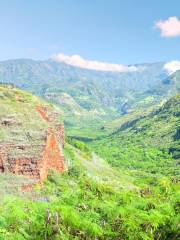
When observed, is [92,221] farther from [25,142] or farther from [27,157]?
[25,142]

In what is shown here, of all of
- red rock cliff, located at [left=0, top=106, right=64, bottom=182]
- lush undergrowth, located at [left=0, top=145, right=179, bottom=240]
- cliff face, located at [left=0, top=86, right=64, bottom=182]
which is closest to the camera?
lush undergrowth, located at [left=0, top=145, right=179, bottom=240]

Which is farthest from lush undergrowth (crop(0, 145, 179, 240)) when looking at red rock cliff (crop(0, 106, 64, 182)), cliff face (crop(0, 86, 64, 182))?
cliff face (crop(0, 86, 64, 182))

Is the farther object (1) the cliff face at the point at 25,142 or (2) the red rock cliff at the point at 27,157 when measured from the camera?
(1) the cliff face at the point at 25,142

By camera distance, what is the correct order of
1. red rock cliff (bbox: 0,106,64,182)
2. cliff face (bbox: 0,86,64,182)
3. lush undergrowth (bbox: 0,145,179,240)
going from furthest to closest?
cliff face (bbox: 0,86,64,182) → red rock cliff (bbox: 0,106,64,182) → lush undergrowth (bbox: 0,145,179,240)

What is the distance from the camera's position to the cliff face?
130 meters

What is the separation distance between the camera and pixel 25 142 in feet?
440

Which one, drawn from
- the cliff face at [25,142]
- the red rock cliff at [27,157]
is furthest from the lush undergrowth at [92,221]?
the cliff face at [25,142]

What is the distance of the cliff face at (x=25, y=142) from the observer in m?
130

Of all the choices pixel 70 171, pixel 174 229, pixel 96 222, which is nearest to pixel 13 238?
pixel 96 222

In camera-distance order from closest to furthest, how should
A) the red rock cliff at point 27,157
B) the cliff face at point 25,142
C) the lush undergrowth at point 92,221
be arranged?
the lush undergrowth at point 92,221 → the red rock cliff at point 27,157 → the cliff face at point 25,142

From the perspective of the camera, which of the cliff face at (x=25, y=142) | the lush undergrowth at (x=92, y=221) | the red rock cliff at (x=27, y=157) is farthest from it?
the cliff face at (x=25, y=142)

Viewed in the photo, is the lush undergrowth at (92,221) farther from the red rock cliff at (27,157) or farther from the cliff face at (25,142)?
the cliff face at (25,142)

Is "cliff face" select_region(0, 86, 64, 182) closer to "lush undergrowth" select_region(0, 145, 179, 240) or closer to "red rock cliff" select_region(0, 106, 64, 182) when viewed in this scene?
"red rock cliff" select_region(0, 106, 64, 182)

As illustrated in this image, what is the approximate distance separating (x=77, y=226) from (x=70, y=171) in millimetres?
112502
